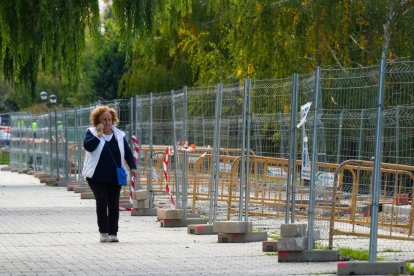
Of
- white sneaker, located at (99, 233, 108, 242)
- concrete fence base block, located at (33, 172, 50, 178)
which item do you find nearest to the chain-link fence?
white sneaker, located at (99, 233, 108, 242)

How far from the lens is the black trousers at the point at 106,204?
17.6m

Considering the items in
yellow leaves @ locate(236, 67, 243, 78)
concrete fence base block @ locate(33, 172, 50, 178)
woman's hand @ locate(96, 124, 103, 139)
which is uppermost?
yellow leaves @ locate(236, 67, 243, 78)

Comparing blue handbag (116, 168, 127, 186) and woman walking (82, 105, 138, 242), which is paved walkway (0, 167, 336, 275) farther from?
blue handbag (116, 168, 127, 186)

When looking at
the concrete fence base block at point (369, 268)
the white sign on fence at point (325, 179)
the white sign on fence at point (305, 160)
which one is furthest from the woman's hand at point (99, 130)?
the concrete fence base block at point (369, 268)

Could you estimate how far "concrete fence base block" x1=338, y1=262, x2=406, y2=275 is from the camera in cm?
Answer: 1301

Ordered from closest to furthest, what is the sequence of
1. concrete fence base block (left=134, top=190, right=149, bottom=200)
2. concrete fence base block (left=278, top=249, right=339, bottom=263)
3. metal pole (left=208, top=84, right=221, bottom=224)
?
concrete fence base block (left=278, top=249, right=339, bottom=263) < metal pole (left=208, top=84, right=221, bottom=224) < concrete fence base block (left=134, top=190, right=149, bottom=200)

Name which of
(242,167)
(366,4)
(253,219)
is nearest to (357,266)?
(242,167)

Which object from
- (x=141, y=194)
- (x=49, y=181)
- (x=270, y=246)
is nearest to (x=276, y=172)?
(x=270, y=246)

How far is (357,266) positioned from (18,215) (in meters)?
12.1

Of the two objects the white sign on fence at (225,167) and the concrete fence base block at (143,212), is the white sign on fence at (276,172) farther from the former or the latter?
the concrete fence base block at (143,212)

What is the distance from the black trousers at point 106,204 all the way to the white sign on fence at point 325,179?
114 inches

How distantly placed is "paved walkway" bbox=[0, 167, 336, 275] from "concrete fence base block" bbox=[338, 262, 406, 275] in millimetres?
462

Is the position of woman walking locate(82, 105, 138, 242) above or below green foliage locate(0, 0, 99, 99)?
below

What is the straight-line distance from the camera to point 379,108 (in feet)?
42.7
